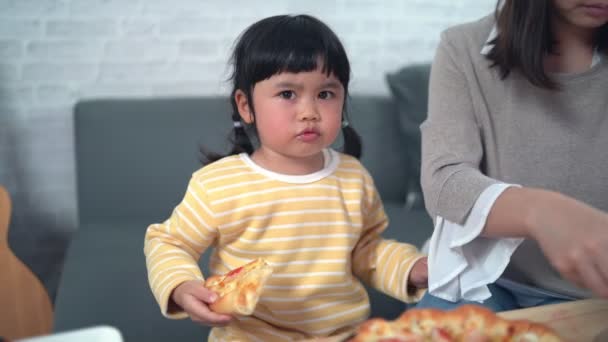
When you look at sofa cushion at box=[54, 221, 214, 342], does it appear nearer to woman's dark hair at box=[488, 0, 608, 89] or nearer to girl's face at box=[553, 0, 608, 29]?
woman's dark hair at box=[488, 0, 608, 89]

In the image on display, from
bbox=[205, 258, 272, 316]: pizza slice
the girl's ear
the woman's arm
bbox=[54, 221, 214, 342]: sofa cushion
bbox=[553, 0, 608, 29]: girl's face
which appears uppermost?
bbox=[553, 0, 608, 29]: girl's face

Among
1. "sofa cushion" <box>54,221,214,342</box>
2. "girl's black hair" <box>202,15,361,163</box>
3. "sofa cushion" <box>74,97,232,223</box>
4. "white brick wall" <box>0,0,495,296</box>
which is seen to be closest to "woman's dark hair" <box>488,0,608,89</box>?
"girl's black hair" <box>202,15,361,163</box>

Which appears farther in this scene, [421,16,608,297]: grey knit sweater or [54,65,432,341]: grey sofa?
[54,65,432,341]: grey sofa

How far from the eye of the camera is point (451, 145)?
3.19ft

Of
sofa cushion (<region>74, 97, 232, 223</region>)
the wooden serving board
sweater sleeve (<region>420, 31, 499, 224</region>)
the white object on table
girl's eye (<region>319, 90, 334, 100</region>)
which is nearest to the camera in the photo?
the white object on table

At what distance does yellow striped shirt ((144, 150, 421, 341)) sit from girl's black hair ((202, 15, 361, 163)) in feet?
0.45

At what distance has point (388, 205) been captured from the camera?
2.04 meters

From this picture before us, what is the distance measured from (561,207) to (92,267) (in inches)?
46.7

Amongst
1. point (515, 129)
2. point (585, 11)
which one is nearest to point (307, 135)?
point (515, 129)

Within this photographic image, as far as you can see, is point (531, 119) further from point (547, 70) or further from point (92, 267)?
point (92, 267)

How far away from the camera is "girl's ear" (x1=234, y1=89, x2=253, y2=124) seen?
1.03 m

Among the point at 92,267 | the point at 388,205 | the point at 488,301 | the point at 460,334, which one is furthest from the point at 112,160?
the point at 460,334

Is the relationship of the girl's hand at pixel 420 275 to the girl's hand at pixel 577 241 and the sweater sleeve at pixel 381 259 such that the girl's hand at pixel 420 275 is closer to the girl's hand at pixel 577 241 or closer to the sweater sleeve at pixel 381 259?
the sweater sleeve at pixel 381 259

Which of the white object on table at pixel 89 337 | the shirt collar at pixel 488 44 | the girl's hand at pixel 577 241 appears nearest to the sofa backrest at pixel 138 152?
the shirt collar at pixel 488 44
